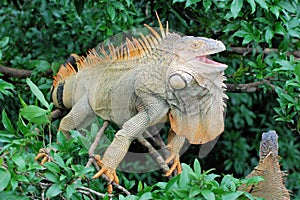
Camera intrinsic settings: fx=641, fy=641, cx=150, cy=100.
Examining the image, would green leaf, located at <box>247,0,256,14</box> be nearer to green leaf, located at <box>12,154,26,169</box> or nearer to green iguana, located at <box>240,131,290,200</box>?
green iguana, located at <box>240,131,290,200</box>

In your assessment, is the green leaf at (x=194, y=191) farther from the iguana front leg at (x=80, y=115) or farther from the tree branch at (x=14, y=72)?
the tree branch at (x=14, y=72)

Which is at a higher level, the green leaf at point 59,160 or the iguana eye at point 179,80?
the iguana eye at point 179,80

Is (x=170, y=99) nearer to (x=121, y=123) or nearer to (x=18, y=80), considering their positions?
(x=121, y=123)

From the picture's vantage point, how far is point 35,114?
209 centimetres

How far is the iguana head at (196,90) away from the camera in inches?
91.5

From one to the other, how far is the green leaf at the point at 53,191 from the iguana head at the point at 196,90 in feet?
2.06

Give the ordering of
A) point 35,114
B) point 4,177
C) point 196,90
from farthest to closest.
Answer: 1. point 196,90
2. point 35,114
3. point 4,177

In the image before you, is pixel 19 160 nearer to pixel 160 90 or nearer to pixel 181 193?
pixel 181 193

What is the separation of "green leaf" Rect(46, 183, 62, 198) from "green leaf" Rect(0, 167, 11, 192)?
150 millimetres

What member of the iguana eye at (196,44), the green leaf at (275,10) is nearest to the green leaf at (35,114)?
the iguana eye at (196,44)

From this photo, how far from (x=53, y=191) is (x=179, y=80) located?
0.65m

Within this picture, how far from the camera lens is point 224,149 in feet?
15.8

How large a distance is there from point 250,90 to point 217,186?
151 cm

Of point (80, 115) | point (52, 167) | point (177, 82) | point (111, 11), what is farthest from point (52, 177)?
point (111, 11)
